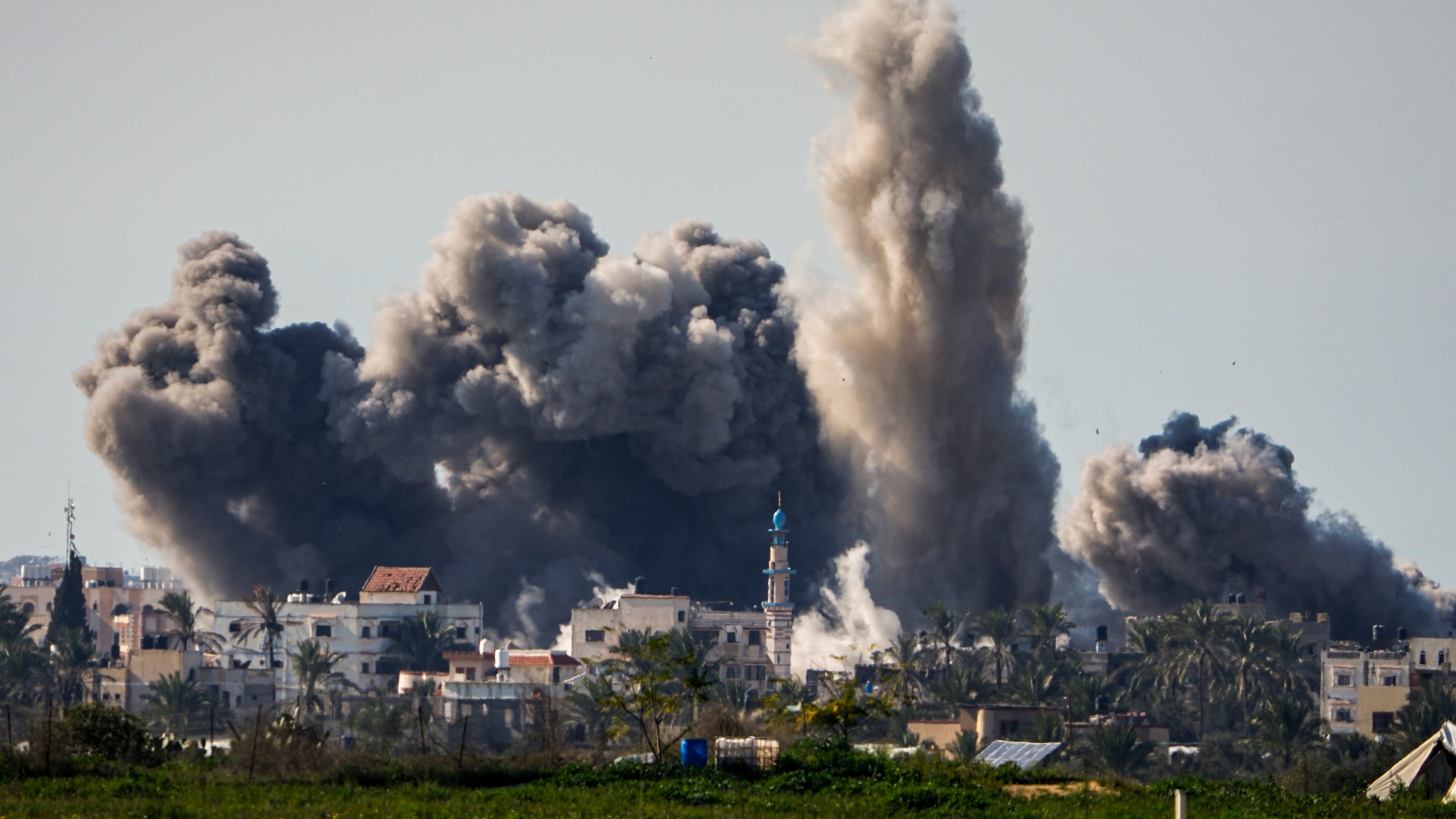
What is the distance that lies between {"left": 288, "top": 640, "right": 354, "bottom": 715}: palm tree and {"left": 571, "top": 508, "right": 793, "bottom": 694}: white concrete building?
12.4 metres

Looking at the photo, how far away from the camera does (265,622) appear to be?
11081 cm

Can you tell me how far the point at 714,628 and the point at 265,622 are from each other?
76.9 feet

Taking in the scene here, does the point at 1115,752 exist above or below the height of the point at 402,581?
below

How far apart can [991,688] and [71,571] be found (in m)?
57.8

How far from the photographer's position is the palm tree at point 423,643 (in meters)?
109

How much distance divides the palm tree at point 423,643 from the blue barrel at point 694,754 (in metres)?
63.4

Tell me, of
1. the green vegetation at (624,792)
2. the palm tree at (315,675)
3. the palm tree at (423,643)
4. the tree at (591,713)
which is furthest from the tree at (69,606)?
the green vegetation at (624,792)

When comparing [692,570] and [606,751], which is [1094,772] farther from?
[692,570]

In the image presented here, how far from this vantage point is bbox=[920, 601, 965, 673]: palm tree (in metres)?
103

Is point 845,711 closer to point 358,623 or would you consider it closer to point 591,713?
point 591,713

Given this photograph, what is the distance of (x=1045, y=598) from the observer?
4660 inches

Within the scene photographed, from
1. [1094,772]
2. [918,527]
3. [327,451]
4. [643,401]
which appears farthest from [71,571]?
[1094,772]

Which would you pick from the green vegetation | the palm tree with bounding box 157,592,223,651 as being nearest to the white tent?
the green vegetation

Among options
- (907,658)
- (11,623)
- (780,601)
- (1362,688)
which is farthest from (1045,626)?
(11,623)
